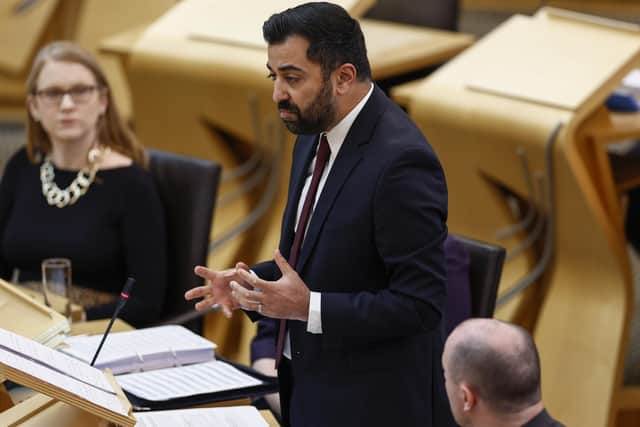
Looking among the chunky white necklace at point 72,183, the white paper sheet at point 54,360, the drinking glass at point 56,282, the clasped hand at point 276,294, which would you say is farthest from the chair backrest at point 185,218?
the clasped hand at point 276,294

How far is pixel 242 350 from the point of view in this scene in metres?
3.74

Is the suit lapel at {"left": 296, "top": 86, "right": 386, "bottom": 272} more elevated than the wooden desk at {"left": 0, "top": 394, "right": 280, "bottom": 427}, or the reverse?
the suit lapel at {"left": 296, "top": 86, "right": 386, "bottom": 272}

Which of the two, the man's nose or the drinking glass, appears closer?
the man's nose

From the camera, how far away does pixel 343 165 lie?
74.7 inches

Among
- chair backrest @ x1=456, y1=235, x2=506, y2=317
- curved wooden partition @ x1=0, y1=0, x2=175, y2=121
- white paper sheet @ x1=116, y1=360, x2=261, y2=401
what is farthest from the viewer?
curved wooden partition @ x1=0, y1=0, x2=175, y2=121

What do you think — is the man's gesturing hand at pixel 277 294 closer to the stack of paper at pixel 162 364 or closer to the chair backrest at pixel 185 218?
the stack of paper at pixel 162 364

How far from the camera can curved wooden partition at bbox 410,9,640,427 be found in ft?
10.1


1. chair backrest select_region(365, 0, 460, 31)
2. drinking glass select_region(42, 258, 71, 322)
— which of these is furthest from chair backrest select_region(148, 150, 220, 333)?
chair backrest select_region(365, 0, 460, 31)

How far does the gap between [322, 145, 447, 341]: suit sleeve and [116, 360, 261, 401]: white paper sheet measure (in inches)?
16.1

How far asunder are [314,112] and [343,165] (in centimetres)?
11

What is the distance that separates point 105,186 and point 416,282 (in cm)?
140

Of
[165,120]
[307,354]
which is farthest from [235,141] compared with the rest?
[307,354]

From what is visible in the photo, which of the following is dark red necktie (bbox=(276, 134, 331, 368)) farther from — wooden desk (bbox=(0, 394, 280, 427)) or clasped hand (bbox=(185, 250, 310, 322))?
wooden desk (bbox=(0, 394, 280, 427))

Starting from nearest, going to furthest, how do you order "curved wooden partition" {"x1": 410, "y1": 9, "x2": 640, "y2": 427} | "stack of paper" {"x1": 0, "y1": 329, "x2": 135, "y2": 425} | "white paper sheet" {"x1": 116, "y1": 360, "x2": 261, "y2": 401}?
"stack of paper" {"x1": 0, "y1": 329, "x2": 135, "y2": 425}
"white paper sheet" {"x1": 116, "y1": 360, "x2": 261, "y2": 401}
"curved wooden partition" {"x1": 410, "y1": 9, "x2": 640, "y2": 427}
